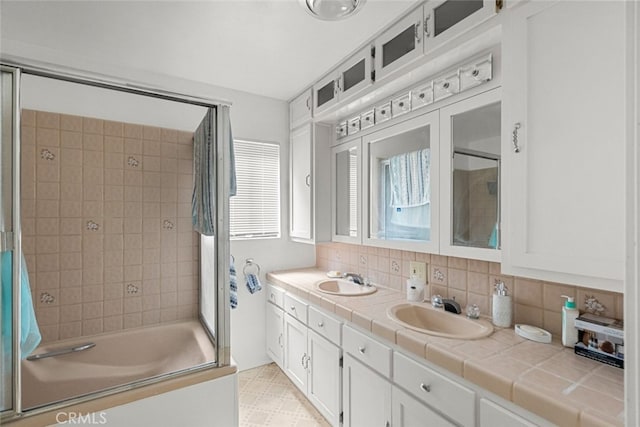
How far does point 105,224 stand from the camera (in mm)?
2102

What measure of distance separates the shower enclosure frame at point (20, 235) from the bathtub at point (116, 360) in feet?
0.76

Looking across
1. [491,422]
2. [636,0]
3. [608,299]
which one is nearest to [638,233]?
[636,0]

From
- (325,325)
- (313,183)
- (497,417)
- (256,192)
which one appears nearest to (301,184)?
(313,183)

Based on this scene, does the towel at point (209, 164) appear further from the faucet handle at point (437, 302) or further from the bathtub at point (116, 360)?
the faucet handle at point (437, 302)

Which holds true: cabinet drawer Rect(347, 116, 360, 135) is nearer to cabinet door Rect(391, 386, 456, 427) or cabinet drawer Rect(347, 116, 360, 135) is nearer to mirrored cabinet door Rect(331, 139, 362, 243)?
mirrored cabinet door Rect(331, 139, 362, 243)

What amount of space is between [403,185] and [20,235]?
1883 millimetres

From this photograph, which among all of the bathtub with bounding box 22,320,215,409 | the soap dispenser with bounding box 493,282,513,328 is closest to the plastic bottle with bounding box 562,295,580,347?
the soap dispenser with bounding box 493,282,513,328

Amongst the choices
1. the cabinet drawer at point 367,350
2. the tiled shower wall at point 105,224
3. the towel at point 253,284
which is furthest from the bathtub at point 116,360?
the cabinet drawer at point 367,350

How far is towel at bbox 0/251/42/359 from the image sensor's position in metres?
1.10

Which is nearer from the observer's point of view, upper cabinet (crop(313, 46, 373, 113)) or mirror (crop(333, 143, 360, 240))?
upper cabinet (crop(313, 46, 373, 113))

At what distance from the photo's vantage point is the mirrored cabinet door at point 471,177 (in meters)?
1.42

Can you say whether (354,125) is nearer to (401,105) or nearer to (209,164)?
(401,105)

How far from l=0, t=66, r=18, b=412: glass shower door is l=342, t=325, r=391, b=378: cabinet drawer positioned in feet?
4.76

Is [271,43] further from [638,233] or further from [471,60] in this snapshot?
[638,233]
